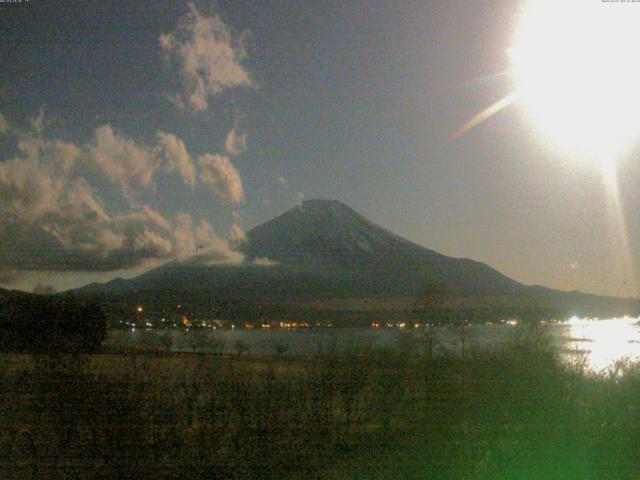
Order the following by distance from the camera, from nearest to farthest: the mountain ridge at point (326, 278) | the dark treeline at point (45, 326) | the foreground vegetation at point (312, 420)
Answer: the foreground vegetation at point (312, 420) < the dark treeline at point (45, 326) < the mountain ridge at point (326, 278)

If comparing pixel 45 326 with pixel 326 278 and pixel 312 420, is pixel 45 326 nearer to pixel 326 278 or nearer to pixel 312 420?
pixel 312 420

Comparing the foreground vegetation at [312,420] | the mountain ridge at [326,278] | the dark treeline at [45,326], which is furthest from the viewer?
the mountain ridge at [326,278]

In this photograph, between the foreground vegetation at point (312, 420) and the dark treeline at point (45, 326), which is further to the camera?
the dark treeline at point (45, 326)

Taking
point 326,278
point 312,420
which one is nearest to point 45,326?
point 312,420

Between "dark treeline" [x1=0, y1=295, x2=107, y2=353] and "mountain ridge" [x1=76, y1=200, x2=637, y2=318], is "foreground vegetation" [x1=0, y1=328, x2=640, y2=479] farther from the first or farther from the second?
"mountain ridge" [x1=76, y1=200, x2=637, y2=318]

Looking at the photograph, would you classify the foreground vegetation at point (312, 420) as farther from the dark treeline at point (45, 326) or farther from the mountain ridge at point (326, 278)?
the mountain ridge at point (326, 278)

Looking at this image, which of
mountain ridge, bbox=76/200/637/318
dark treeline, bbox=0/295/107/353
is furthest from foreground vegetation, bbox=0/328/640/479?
mountain ridge, bbox=76/200/637/318

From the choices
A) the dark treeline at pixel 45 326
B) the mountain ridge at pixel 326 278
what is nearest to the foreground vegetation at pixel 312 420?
the dark treeline at pixel 45 326

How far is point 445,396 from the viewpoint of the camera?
344 inches

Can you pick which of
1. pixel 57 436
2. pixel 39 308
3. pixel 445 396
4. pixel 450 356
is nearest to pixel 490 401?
pixel 445 396

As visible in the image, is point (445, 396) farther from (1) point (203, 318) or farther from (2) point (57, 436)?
(1) point (203, 318)

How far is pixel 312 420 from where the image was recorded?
25.5 ft

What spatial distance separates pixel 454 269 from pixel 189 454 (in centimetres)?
4794

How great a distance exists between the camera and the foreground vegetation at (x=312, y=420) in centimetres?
673
